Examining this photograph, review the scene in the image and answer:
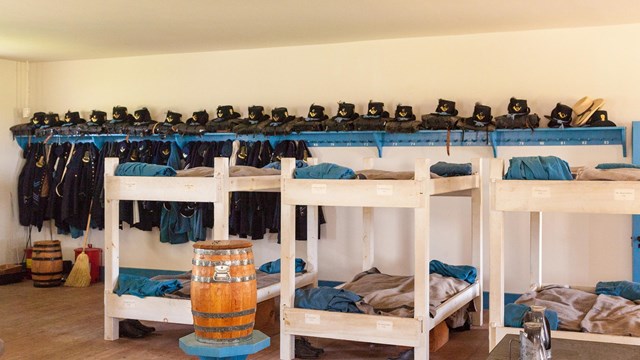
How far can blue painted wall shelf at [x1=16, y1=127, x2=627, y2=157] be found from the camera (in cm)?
719

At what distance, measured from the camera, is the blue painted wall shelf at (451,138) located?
7.19m

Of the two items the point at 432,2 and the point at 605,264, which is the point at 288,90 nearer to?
the point at 432,2

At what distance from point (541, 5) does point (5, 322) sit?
5.43m

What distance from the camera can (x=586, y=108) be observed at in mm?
6965

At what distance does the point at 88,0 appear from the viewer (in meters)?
6.18

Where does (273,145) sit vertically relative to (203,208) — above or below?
above

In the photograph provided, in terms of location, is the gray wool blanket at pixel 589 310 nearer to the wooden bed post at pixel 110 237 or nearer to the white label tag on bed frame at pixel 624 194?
the white label tag on bed frame at pixel 624 194

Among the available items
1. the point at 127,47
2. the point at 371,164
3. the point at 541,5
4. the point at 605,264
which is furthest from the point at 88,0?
the point at 605,264

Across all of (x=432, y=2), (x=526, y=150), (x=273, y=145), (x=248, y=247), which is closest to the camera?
(x=248, y=247)

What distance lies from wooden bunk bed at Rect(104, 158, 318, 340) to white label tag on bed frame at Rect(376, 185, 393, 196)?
48.1 inches

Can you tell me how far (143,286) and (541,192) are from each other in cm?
318

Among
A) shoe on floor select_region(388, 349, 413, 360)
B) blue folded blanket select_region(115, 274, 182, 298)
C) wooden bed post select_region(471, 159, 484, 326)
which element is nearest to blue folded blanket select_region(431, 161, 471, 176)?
wooden bed post select_region(471, 159, 484, 326)

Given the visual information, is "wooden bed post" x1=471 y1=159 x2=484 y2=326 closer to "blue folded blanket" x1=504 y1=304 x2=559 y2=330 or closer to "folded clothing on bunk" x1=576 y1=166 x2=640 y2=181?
"blue folded blanket" x1=504 y1=304 x2=559 y2=330

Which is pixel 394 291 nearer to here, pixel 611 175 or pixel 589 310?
pixel 589 310
